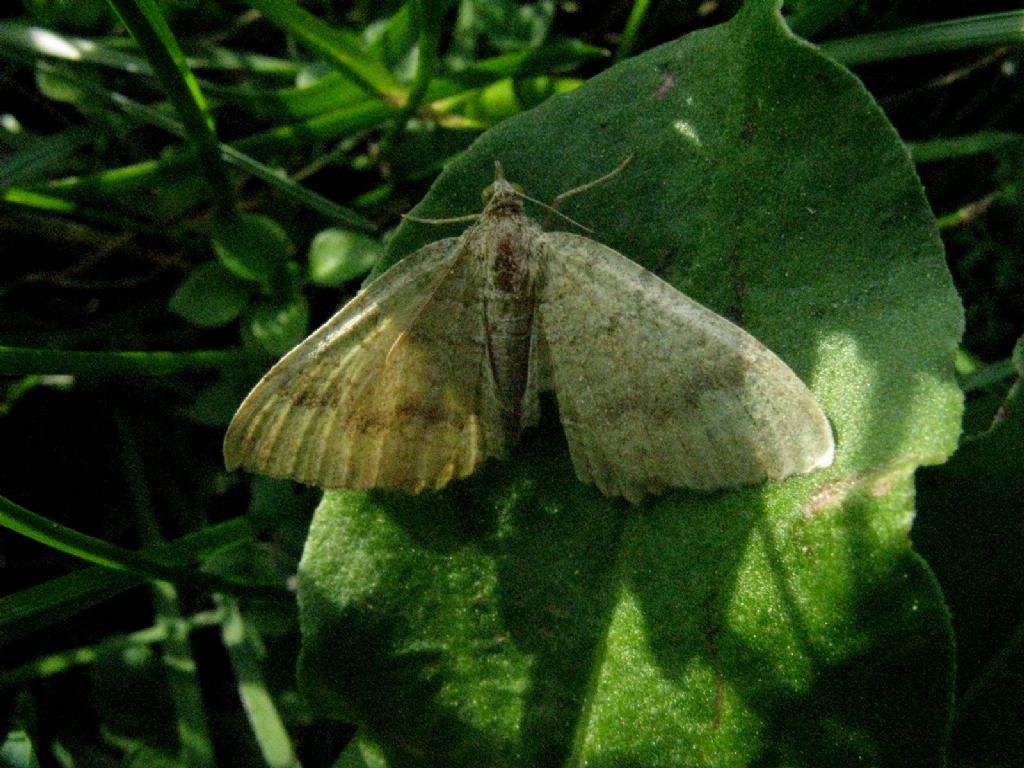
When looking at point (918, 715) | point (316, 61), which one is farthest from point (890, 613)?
point (316, 61)

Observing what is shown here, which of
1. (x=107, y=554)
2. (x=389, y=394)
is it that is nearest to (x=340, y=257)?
(x=389, y=394)

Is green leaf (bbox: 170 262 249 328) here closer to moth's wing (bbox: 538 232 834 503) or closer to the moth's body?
the moth's body

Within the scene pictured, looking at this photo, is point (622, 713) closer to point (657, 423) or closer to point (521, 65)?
point (657, 423)

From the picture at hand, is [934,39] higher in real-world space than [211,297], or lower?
higher

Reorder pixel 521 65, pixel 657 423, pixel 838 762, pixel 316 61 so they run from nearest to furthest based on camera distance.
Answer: pixel 838 762, pixel 657 423, pixel 521 65, pixel 316 61

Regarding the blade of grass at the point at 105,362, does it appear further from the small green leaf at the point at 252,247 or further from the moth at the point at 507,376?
the moth at the point at 507,376

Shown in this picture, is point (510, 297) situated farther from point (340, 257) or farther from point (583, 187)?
point (340, 257)
